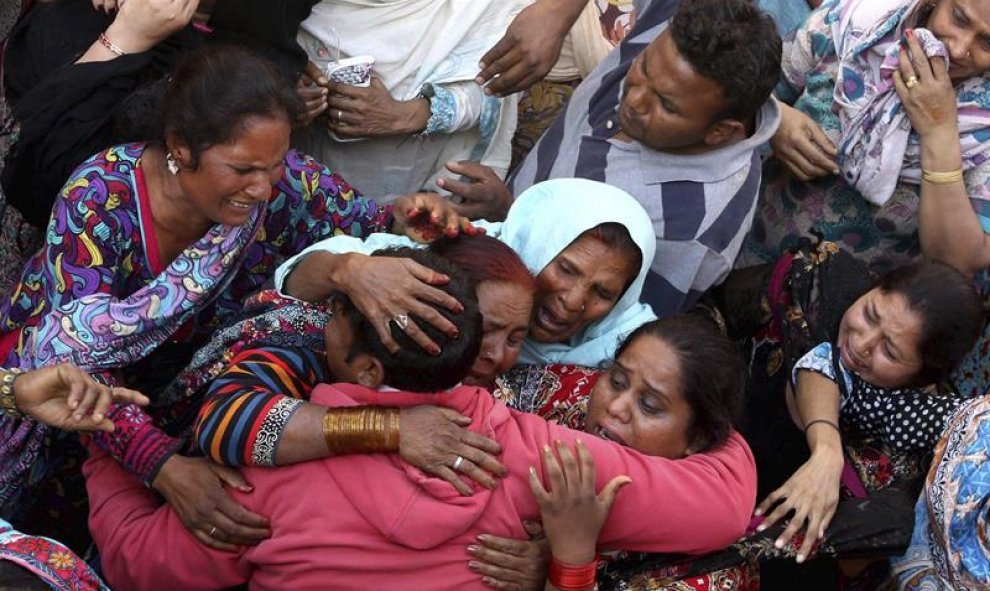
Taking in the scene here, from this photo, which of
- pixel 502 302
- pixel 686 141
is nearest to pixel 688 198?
pixel 686 141

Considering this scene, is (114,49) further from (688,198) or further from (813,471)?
(813,471)

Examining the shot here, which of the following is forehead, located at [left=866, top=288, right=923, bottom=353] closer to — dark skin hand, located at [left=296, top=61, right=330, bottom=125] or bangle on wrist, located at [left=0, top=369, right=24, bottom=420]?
dark skin hand, located at [left=296, top=61, right=330, bottom=125]

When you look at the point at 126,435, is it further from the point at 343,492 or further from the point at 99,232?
the point at 343,492

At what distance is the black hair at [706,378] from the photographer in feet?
8.70

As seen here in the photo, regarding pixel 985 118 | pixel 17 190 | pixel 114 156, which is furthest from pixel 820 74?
pixel 17 190

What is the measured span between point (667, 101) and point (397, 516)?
1.54 meters

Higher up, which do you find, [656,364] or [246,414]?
[246,414]

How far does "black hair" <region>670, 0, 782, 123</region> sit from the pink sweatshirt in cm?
111

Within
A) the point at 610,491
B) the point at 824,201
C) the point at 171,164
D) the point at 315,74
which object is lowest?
the point at 824,201

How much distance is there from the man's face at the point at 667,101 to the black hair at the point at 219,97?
102 centimetres

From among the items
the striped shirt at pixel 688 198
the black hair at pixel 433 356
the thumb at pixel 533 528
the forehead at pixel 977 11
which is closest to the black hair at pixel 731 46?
the striped shirt at pixel 688 198

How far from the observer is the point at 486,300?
8.60ft

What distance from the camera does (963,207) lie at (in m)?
3.38

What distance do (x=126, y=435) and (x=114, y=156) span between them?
0.70m
